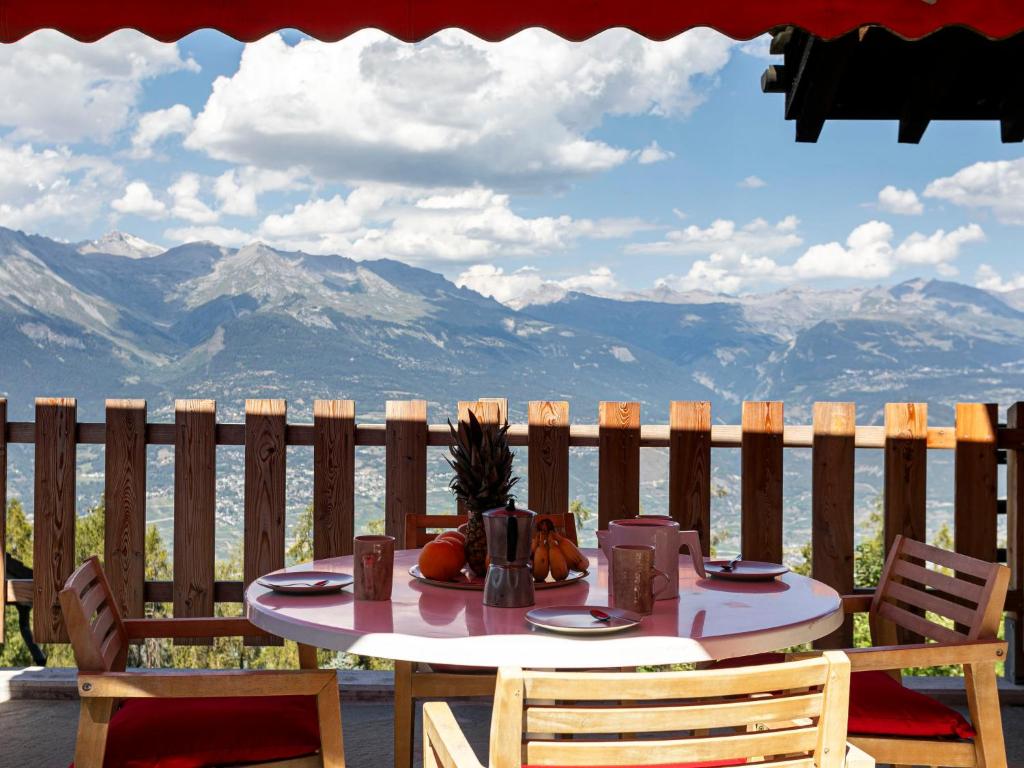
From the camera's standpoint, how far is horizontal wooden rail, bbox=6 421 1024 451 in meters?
4.52

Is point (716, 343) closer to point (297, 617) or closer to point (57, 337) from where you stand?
point (57, 337)

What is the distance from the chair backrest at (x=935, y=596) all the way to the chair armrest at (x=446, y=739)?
130cm

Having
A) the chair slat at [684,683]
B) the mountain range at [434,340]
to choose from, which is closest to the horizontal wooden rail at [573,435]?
the chair slat at [684,683]

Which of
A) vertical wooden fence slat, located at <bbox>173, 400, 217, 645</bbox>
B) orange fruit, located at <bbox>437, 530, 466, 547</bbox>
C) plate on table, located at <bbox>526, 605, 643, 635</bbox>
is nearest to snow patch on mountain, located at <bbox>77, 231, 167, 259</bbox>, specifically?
vertical wooden fence slat, located at <bbox>173, 400, 217, 645</bbox>

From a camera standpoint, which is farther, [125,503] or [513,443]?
[125,503]

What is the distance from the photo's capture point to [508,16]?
119 inches

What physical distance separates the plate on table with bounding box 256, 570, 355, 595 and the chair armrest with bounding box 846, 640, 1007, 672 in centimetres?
119

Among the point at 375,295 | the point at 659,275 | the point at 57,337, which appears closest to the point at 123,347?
the point at 57,337

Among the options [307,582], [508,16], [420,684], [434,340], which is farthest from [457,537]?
[434,340]

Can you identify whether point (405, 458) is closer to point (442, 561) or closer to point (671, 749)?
point (442, 561)

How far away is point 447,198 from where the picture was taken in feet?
319

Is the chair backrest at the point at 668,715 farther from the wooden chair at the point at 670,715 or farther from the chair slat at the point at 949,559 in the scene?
the chair slat at the point at 949,559

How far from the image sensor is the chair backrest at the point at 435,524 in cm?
347

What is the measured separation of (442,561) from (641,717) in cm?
118
